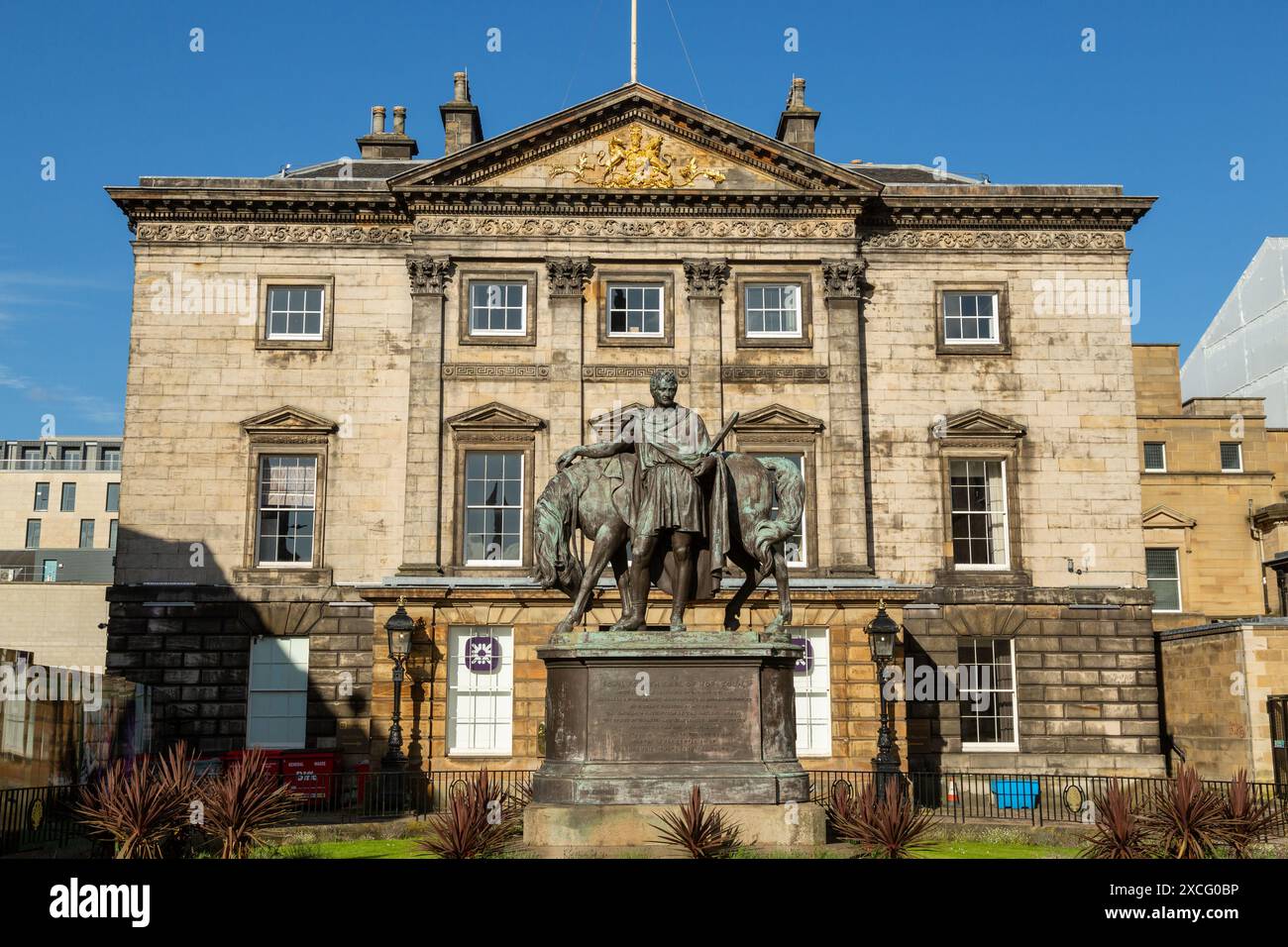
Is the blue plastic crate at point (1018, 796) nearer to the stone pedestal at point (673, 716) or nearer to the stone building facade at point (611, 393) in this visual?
the stone building facade at point (611, 393)

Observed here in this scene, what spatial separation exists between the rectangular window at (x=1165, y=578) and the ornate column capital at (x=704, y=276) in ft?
71.6

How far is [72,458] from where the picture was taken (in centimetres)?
8150

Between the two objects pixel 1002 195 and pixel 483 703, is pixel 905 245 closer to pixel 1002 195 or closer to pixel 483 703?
pixel 1002 195

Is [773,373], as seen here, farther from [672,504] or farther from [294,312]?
[672,504]

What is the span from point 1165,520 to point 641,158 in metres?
25.3

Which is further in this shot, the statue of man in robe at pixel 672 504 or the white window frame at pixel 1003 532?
the white window frame at pixel 1003 532

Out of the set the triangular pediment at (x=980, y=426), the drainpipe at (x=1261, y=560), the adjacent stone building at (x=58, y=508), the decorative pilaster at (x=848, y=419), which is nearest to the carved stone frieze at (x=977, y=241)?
the decorative pilaster at (x=848, y=419)

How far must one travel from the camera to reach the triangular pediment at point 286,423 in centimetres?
3259

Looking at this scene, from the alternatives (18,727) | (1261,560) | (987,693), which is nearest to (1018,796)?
(987,693)

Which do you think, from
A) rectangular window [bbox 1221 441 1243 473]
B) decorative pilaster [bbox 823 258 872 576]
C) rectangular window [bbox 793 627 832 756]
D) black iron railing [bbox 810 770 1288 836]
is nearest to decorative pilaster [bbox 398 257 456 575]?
rectangular window [bbox 793 627 832 756]

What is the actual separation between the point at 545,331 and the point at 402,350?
3.84 m

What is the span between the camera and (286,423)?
3269 centimetres

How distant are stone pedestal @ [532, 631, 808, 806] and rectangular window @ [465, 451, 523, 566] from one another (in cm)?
1848

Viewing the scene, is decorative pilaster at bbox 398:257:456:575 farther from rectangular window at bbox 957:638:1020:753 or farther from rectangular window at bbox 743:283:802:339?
rectangular window at bbox 957:638:1020:753
